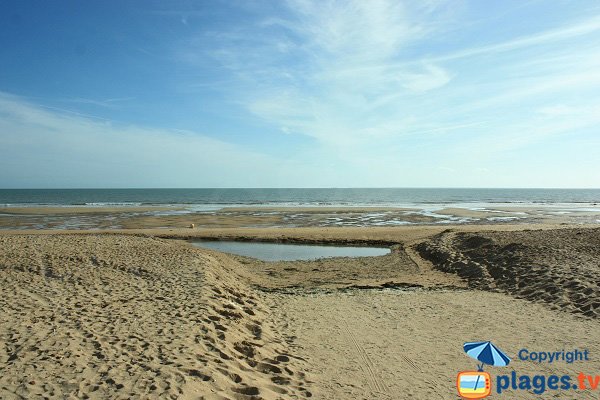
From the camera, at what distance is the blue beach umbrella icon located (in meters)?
7.24

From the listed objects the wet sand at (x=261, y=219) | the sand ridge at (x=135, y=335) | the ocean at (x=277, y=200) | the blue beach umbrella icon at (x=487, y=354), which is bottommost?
the blue beach umbrella icon at (x=487, y=354)

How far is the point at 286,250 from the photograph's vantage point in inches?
915

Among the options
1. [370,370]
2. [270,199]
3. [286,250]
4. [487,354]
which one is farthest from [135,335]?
[270,199]

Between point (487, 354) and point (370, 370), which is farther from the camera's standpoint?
point (487, 354)

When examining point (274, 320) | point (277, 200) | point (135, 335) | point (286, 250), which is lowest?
point (286, 250)

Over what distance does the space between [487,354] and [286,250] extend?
53.6 feet

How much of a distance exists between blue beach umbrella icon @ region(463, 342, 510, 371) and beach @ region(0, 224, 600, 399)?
0.15 metres

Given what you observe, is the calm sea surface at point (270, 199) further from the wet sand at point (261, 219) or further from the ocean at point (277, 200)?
A: the wet sand at point (261, 219)

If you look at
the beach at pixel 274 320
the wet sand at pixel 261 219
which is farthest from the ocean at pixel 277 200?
the beach at pixel 274 320

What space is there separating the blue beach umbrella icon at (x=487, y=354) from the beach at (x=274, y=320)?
15 cm

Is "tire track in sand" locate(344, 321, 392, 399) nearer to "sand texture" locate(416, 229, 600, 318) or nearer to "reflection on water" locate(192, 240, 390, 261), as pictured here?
"sand texture" locate(416, 229, 600, 318)

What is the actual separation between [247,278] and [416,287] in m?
6.29

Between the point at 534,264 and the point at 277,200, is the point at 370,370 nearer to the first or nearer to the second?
the point at 534,264

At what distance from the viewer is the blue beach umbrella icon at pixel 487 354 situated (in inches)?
285
